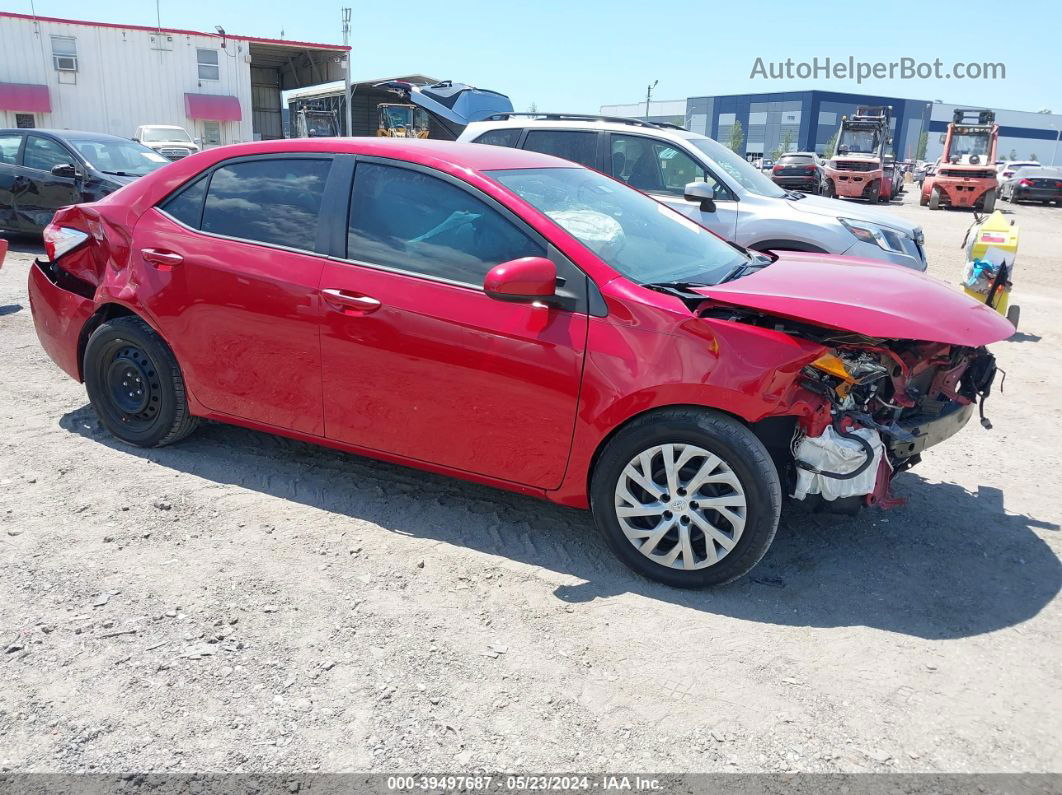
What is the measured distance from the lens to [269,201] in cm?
418

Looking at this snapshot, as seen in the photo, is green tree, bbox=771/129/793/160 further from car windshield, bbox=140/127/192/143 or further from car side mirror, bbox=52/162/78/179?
car side mirror, bbox=52/162/78/179

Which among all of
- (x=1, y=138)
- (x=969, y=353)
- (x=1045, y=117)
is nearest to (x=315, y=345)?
(x=969, y=353)

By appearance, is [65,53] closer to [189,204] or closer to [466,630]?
[189,204]

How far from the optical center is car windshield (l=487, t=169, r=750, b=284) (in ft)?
12.3

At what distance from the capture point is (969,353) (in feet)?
12.9

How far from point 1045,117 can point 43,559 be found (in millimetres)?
136422

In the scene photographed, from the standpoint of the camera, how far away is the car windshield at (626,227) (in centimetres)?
374

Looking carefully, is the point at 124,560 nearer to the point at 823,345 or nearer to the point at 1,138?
the point at 823,345

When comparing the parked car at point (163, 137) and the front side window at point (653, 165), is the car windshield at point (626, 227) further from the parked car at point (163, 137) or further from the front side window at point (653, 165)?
the parked car at point (163, 137)

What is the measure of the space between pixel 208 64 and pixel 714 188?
107 feet

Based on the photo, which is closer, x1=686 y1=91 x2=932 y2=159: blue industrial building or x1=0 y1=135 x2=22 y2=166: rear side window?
x1=0 y1=135 x2=22 y2=166: rear side window

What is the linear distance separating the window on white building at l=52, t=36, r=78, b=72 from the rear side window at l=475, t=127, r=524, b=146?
30.8 meters

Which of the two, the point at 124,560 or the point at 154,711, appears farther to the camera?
the point at 124,560

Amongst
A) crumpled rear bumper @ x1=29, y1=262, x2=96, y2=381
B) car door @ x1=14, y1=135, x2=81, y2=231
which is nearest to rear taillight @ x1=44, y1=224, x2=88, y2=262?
crumpled rear bumper @ x1=29, y1=262, x2=96, y2=381
